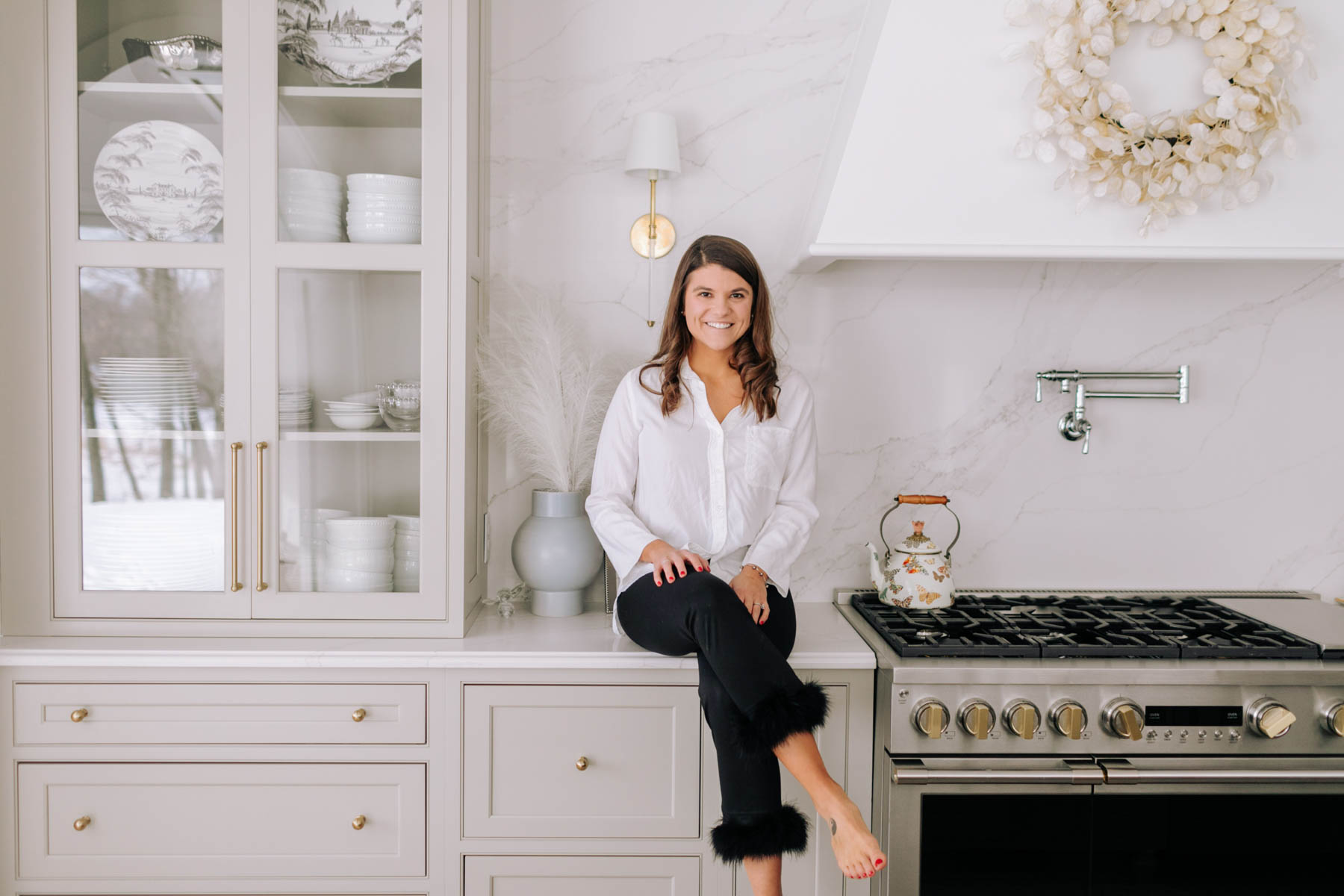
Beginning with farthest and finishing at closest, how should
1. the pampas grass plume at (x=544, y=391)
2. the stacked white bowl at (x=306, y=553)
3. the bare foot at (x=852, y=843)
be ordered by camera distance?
1. the pampas grass plume at (x=544, y=391)
2. the stacked white bowl at (x=306, y=553)
3. the bare foot at (x=852, y=843)

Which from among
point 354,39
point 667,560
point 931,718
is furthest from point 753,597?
point 354,39

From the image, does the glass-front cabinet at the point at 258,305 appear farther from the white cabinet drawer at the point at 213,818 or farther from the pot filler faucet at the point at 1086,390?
the pot filler faucet at the point at 1086,390

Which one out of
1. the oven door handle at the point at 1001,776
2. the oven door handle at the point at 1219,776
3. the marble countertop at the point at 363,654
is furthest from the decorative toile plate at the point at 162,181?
the oven door handle at the point at 1219,776

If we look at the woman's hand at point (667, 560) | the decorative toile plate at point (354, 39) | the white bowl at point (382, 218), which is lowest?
the woman's hand at point (667, 560)

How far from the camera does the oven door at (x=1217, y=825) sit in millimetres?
1780

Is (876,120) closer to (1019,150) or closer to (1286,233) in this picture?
(1019,150)

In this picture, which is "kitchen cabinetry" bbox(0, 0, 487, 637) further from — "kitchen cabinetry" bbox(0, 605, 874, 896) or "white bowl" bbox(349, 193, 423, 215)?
"kitchen cabinetry" bbox(0, 605, 874, 896)

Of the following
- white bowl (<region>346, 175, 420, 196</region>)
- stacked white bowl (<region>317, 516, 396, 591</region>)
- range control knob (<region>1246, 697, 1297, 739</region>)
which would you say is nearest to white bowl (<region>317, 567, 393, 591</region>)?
stacked white bowl (<region>317, 516, 396, 591</region>)

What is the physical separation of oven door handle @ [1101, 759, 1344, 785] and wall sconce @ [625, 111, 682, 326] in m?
1.49

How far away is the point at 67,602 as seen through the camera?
1.93 meters

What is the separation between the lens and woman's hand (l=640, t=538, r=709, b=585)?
1.79 metres

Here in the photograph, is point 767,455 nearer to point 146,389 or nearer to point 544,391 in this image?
point 544,391

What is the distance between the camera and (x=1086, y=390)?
234 cm

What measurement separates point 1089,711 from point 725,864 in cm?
84
